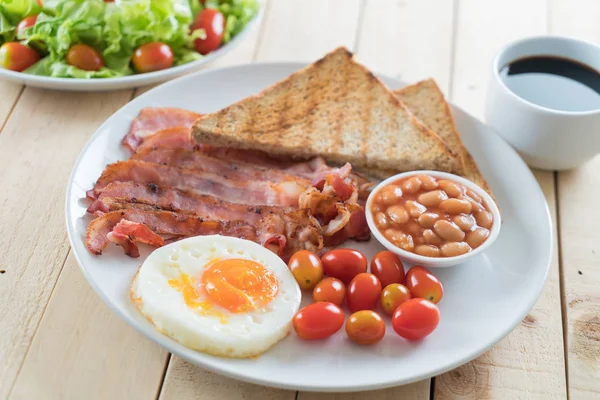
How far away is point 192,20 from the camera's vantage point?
14.2ft

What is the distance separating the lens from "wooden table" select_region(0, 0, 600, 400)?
265 centimetres

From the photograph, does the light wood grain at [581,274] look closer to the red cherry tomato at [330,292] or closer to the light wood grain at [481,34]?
the light wood grain at [481,34]

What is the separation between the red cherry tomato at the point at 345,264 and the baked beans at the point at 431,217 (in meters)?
0.18

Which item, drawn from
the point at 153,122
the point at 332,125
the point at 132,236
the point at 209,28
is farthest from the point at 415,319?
the point at 209,28

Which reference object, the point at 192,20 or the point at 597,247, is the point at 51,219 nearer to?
the point at 192,20

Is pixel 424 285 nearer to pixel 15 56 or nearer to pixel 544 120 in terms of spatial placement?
pixel 544 120

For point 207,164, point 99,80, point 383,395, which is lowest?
point 383,395

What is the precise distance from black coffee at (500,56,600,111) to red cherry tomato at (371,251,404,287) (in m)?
→ 1.32

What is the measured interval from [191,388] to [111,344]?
386mm

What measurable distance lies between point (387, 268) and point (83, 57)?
2211mm

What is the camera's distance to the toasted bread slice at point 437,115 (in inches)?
138

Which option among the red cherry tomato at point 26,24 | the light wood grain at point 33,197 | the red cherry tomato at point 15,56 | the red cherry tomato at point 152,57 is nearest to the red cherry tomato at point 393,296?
the light wood grain at point 33,197

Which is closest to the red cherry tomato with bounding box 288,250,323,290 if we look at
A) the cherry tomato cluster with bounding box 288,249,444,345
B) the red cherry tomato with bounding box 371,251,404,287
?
Result: the cherry tomato cluster with bounding box 288,249,444,345

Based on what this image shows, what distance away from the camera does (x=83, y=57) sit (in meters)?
3.95
